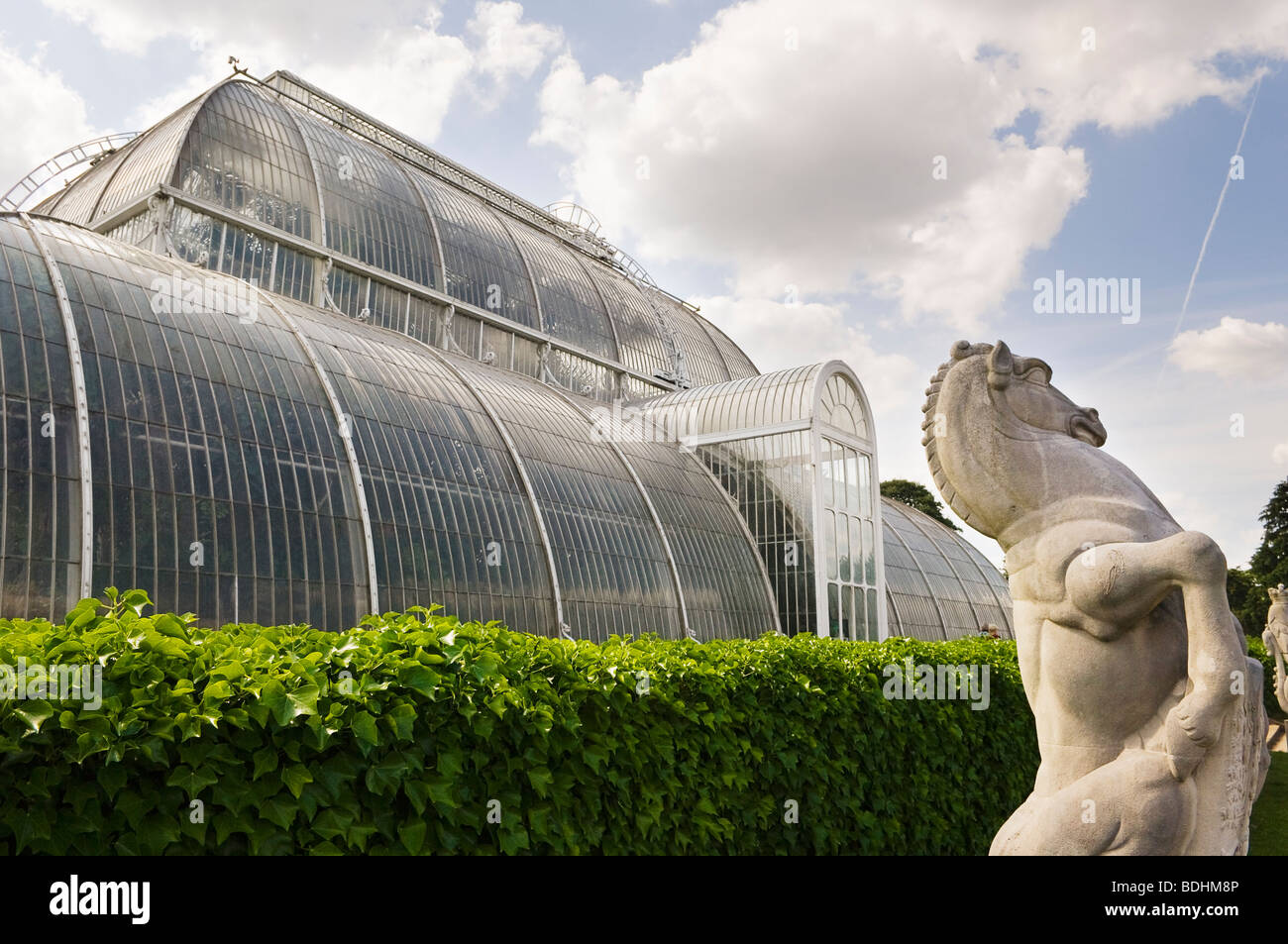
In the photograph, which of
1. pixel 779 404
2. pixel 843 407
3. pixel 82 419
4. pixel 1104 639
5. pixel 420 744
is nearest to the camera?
pixel 1104 639

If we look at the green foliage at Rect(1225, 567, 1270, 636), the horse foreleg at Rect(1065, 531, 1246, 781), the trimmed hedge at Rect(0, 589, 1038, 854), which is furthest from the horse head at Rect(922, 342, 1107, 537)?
the green foliage at Rect(1225, 567, 1270, 636)

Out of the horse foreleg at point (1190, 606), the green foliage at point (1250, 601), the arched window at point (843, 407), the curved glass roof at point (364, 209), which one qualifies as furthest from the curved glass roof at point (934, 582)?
the horse foreleg at point (1190, 606)

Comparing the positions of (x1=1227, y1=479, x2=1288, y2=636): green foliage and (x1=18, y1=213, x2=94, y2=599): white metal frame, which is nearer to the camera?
(x1=18, y1=213, x2=94, y2=599): white metal frame

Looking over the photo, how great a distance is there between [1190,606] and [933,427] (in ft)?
4.60

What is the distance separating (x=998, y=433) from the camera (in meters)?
4.37

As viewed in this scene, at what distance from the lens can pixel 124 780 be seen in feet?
11.8

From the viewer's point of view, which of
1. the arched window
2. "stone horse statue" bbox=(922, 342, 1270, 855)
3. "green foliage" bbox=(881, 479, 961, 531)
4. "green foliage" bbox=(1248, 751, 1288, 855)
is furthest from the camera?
"green foliage" bbox=(881, 479, 961, 531)

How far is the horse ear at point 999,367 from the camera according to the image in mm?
4414

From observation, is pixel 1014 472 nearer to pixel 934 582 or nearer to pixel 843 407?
pixel 843 407

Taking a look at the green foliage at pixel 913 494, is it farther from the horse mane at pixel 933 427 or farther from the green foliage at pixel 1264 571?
the horse mane at pixel 933 427

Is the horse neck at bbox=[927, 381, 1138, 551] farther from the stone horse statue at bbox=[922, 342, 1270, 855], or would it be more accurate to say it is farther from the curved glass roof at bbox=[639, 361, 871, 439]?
the curved glass roof at bbox=[639, 361, 871, 439]

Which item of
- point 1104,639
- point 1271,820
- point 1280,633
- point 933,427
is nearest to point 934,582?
point 1280,633

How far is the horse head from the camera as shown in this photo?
14.1 feet
